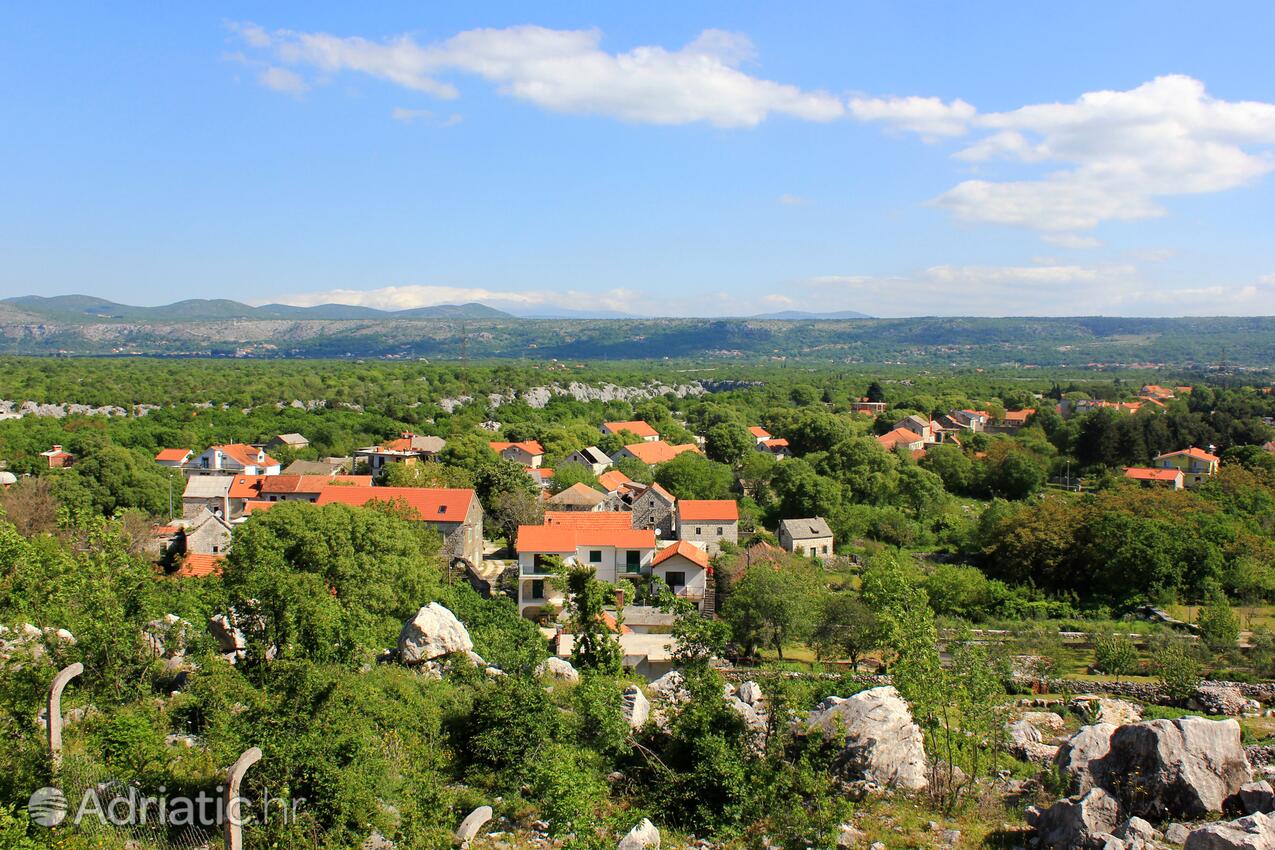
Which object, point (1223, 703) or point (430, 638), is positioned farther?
point (1223, 703)

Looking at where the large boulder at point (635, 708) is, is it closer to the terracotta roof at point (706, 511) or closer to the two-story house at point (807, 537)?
the terracotta roof at point (706, 511)

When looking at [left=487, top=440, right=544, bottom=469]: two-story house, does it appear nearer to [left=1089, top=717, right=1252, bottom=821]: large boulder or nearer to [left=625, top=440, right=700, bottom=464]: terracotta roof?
[left=625, top=440, right=700, bottom=464]: terracotta roof

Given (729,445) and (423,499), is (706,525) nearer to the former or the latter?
(423,499)

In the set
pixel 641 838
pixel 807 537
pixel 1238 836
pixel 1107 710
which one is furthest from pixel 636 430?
pixel 1238 836

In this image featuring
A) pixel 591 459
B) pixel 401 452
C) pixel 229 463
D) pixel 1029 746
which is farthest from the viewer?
pixel 591 459

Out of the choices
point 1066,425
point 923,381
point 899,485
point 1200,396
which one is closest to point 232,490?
point 899,485

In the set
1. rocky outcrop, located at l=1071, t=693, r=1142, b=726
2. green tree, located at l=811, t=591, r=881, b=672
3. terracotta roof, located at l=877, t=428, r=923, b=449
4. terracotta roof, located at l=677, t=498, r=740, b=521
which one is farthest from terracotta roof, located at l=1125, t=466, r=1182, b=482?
rocky outcrop, located at l=1071, t=693, r=1142, b=726
